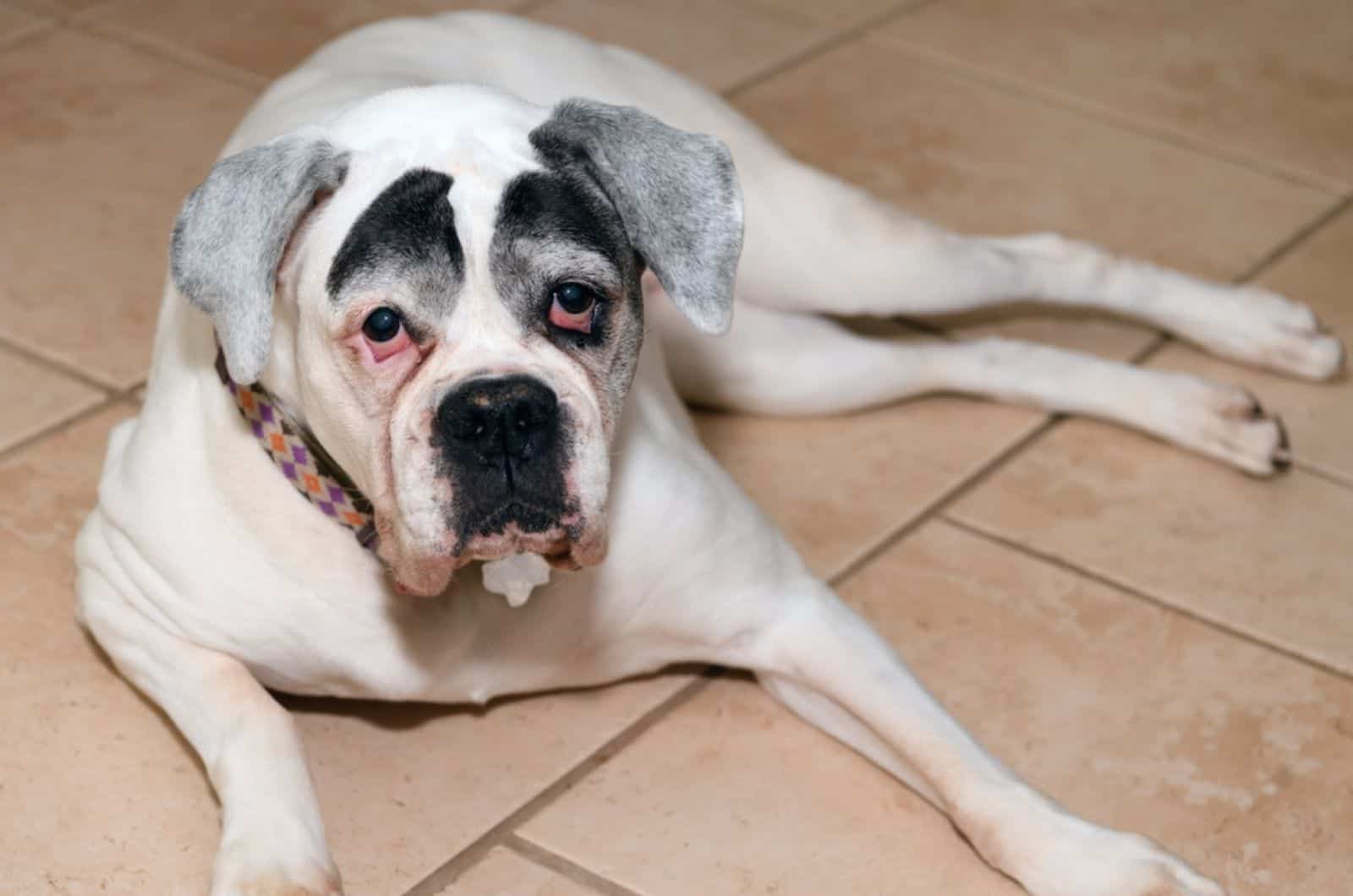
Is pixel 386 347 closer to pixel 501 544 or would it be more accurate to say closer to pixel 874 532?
pixel 501 544

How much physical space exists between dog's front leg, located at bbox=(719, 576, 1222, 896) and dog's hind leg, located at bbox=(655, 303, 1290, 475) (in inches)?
18.6

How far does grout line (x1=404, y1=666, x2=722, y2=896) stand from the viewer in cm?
186

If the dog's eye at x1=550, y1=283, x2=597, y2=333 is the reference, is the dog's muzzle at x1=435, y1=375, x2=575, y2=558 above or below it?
below

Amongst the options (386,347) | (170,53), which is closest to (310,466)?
(386,347)

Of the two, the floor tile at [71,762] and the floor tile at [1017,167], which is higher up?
the floor tile at [1017,167]

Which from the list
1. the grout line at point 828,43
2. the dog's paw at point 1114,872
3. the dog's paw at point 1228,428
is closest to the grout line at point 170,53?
the grout line at point 828,43

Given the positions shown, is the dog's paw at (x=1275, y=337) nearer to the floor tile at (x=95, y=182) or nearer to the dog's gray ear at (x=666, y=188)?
the dog's gray ear at (x=666, y=188)

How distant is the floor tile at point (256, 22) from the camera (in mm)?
3391

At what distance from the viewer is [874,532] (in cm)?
236

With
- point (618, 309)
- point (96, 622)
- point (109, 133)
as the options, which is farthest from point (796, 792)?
point (109, 133)

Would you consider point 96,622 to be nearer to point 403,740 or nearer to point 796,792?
point 403,740

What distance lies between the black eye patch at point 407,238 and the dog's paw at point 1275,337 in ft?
A: 4.39

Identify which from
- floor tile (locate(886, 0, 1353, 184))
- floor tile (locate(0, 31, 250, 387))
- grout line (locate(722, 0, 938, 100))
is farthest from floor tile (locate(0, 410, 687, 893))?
floor tile (locate(886, 0, 1353, 184))

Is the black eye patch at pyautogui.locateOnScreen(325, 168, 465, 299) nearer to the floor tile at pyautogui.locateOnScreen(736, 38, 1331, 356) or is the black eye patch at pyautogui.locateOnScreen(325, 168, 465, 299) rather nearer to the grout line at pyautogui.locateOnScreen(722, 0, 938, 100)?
the floor tile at pyautogui.locateOnScreen(736, 38, 1331, 356)
